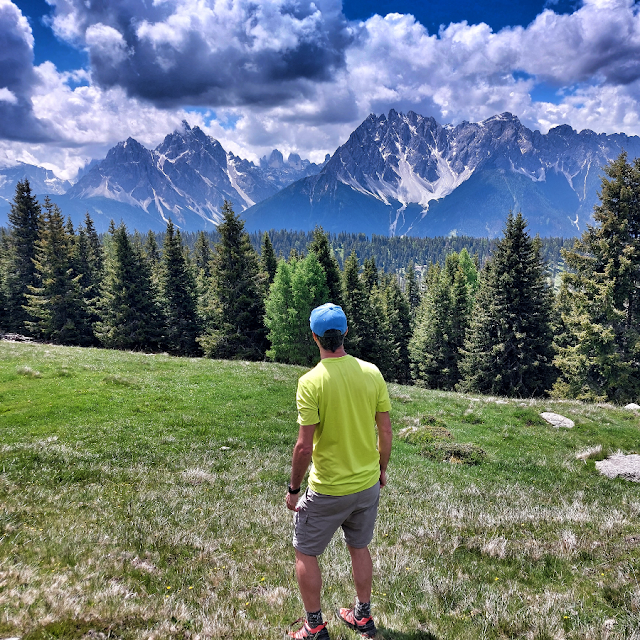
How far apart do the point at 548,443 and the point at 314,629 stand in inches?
562

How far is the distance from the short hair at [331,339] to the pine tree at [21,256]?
55703mm

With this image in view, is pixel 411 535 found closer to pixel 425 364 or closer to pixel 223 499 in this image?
pixel 223 499

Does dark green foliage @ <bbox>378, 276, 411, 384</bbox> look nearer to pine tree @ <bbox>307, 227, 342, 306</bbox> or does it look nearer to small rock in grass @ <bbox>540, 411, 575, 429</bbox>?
pine tree @ <bbox>307, 227, 342, 306</bbox>

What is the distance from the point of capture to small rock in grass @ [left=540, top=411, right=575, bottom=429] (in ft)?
53.6

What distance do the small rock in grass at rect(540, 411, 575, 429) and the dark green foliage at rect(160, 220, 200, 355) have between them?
37.4 m

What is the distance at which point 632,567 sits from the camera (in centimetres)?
512

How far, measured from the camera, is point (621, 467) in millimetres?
11102

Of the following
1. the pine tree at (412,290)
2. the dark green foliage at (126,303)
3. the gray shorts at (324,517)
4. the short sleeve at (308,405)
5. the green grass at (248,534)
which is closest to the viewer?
the short sleeve at (308,405)

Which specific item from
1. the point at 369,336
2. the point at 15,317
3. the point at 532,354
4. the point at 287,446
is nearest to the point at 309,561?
the point at 287,446

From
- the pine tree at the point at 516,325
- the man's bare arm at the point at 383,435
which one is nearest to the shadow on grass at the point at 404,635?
the man's bare arm at the point at 383,435

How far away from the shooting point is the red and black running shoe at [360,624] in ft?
12.8

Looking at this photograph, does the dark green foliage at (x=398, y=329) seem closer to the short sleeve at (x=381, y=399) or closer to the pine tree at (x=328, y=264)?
the pine tree at (x=328, y=264)

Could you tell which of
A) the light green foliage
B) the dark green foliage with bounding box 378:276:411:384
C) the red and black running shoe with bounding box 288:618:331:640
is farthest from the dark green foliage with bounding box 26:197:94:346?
the red and black running shoe with bounding box 288:618:331:640

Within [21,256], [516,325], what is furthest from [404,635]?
[21,256]
